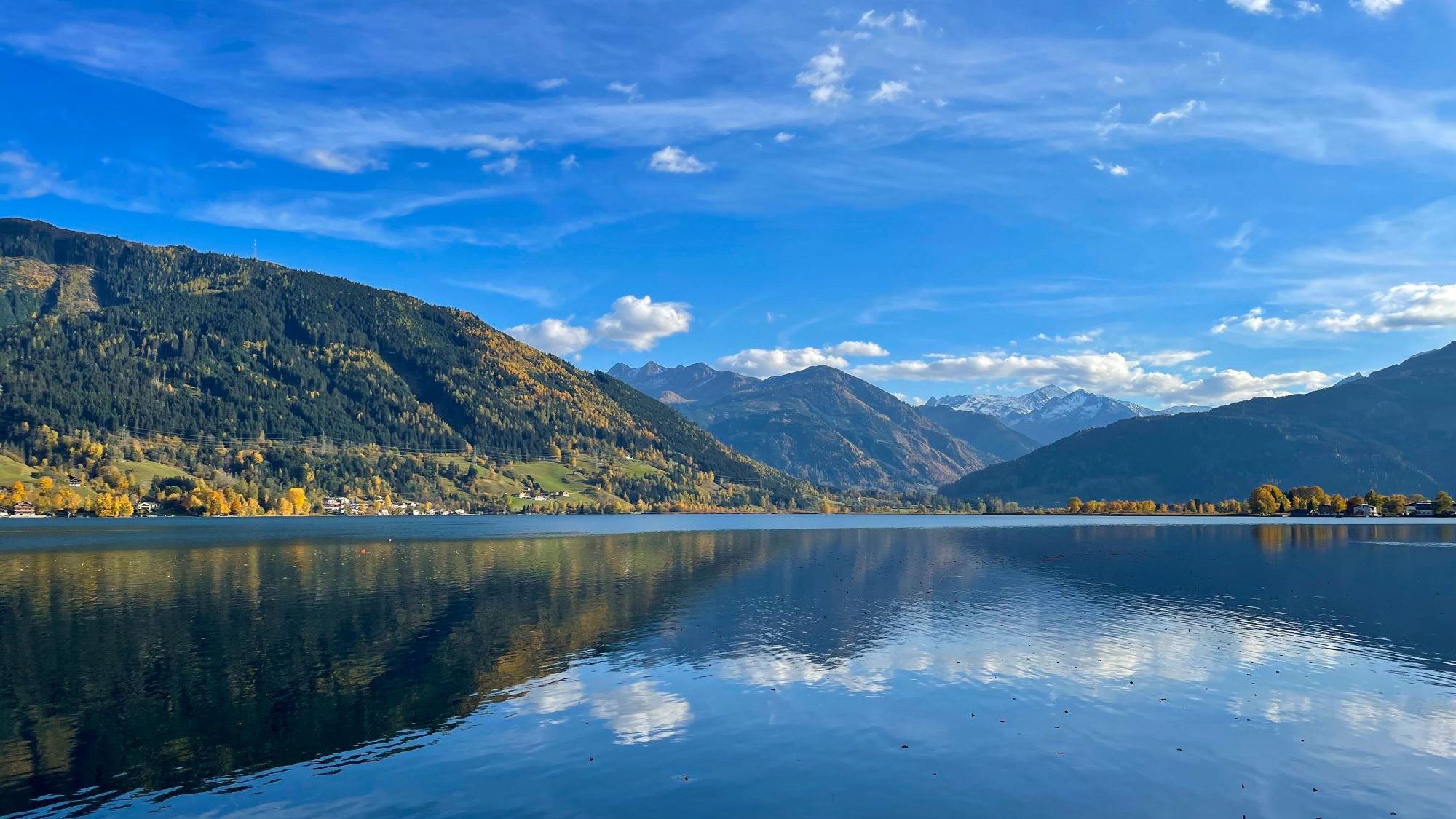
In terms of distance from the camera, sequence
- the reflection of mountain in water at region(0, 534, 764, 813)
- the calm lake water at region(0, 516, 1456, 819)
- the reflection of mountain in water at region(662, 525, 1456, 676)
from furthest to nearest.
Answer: the reflection of mountain in water at region(662, 525, 1456, 676) < the reflection of mountain in water at region(0, 534, 764, 813) < the calm lake water at region(0, 516, 1456, 819)

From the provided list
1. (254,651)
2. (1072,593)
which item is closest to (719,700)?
(254,651)

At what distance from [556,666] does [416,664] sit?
9101 millimetres

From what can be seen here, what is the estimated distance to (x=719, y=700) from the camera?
46.2 metres

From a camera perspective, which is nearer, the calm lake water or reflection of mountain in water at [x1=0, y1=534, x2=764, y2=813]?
the calm lake water

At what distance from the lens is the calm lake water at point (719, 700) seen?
32156 mm

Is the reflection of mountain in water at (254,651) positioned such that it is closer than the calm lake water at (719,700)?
No

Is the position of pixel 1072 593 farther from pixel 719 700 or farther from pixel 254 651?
pixel 254 651

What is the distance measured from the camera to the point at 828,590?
320 ft

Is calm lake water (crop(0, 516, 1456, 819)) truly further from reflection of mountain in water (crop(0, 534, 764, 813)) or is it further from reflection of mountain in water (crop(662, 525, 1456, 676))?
reflection of mountain in water (crop(662, 525, 1456, 676))

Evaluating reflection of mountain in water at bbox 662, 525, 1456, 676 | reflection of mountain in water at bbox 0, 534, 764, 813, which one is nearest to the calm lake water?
reflection of mountain in water at bbox 0, 534, 764, 813

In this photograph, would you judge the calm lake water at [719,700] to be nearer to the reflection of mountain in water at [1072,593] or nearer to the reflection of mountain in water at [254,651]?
the reflection of mountain in water at [254,651]

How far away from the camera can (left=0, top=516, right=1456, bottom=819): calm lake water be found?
32156 millimetres

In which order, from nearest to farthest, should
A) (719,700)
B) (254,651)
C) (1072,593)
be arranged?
(719,700) → (254,651) → (1072,593)

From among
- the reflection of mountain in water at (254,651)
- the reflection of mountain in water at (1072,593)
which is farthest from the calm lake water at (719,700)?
the reflection of mountain in water at (1072,593)
